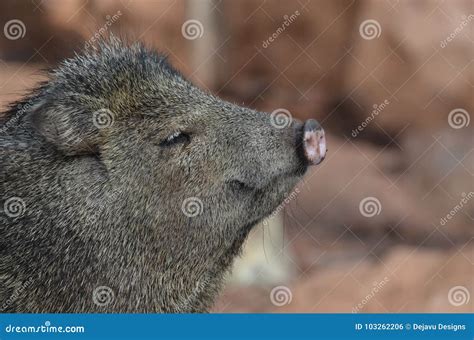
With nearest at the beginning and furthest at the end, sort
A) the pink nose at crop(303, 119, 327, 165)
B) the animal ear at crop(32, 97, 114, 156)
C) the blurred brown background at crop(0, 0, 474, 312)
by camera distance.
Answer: the pink nose at crop(303, 119, 327, 165)
the animal ear at crop(32, 97, 114, 156)
the blurred brown background at crop(0, 0, 474, 312)

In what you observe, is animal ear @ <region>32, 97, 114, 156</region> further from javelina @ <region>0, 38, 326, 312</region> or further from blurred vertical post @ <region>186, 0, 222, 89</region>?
blurred vertical post @ <region>186, 0, 222, 89</region>

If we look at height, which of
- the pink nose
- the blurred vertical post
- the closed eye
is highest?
the pink nose

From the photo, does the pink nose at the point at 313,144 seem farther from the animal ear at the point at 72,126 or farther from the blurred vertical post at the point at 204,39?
the blurred vertical post at the point at 204,39

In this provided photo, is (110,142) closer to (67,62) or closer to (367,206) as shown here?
(67,62)

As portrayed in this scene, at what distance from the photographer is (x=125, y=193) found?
Answer: 137 inches

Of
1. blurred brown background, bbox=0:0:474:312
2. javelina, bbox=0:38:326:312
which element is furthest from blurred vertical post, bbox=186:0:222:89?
javelina, bbox=0:38:326:312

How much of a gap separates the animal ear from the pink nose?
78 centimetres

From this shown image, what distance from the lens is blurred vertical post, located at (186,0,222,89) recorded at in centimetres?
765

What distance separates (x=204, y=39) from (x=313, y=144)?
470 cm

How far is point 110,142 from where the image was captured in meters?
3.52

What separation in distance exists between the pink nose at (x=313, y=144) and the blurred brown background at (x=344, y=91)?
414 centimetres

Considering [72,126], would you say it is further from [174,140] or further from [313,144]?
[313,144]

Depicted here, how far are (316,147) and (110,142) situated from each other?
808 mm

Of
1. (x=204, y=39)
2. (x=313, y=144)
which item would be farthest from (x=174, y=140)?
(x=204, y=39)
